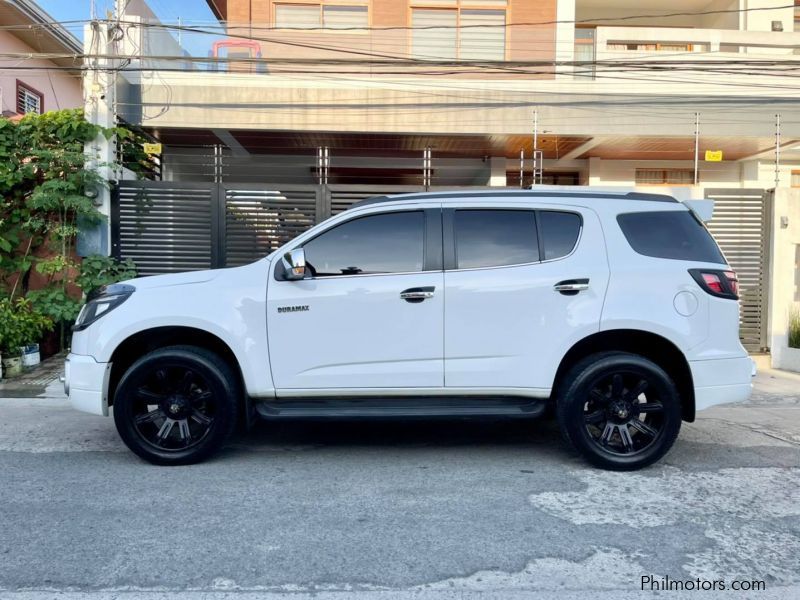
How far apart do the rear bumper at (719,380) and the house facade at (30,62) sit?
14186 mm

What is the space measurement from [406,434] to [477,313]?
1620mm

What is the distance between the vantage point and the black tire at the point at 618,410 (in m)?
4.66

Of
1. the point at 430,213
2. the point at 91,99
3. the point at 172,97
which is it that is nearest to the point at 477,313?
the point at 430,213

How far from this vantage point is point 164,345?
5.00 meters

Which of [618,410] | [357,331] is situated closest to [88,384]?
[357,331]

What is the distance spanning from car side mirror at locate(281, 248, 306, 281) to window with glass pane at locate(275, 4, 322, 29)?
34.0 ft

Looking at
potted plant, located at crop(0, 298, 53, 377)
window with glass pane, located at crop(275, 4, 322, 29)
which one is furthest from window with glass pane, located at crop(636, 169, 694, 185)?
potted plant, located at crop(0, 298, 53, 377)

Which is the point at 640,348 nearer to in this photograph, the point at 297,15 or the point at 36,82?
the point at 297,15

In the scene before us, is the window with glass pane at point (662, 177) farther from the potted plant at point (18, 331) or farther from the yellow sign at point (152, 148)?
the potted plant at point (18, 331)

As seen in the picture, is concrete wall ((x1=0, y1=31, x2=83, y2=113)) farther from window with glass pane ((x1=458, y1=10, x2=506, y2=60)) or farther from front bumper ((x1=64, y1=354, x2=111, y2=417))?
front bumper ((x1=64, y1=354, x2=111, y2=417))

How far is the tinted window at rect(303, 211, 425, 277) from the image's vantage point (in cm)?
482

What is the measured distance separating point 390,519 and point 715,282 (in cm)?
291

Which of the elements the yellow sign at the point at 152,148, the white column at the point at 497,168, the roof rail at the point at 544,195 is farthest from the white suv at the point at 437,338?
the white column at the point at 497,168

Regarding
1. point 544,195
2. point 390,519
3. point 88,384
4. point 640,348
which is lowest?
point 390,519
